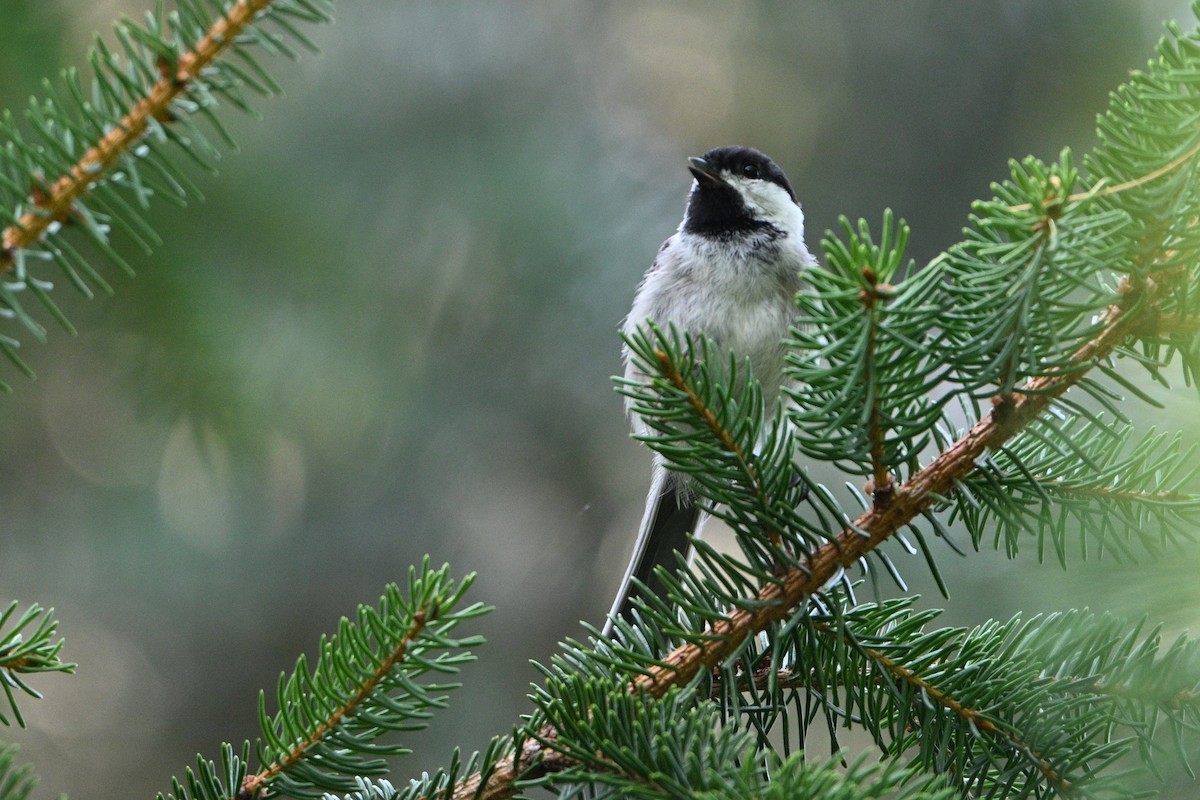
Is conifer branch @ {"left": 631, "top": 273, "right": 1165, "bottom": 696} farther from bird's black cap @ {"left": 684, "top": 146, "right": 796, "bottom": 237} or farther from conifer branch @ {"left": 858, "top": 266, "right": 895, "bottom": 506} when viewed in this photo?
bird's black cap @ {"left": 684, "top": 146, "right": 796, "bottom": 237}

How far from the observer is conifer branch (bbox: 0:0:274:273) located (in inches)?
27.2

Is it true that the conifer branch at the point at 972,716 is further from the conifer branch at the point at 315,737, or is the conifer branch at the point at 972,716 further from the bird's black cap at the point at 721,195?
the bird's black cap at the point at 721,195

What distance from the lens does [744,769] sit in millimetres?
629

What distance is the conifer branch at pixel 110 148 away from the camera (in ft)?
2.27

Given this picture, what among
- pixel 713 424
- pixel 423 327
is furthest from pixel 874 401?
pixel 423 327

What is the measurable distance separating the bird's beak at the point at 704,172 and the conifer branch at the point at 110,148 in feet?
5.04

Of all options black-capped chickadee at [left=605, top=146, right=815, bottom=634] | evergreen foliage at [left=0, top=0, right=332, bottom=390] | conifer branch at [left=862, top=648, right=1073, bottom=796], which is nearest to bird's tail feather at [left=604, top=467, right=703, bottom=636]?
black-capped chickadee at [left=605, top=146, right=815, bottom=634]

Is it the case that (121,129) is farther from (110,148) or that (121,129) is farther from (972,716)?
(972,716)

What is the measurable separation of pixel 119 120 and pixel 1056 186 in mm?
642

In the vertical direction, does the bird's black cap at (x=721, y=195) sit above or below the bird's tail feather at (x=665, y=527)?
above

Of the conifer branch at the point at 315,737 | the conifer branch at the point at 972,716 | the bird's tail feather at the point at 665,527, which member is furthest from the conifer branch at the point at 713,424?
the bird's tail feather at the point at 665,527

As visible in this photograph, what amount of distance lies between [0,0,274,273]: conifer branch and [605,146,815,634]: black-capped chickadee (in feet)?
3.84

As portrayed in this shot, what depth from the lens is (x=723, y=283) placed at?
2016mm

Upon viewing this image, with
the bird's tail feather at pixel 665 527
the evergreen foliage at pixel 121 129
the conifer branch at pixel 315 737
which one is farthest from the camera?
the bird's tail feather at pixel 665 527
